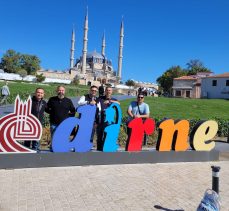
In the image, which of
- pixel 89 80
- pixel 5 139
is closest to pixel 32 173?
pixel 5 139

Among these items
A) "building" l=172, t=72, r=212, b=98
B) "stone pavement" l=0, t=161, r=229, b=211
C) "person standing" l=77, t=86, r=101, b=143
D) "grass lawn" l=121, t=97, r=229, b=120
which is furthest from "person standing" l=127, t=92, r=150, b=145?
"building" l=172, t=72, r=212, b=98

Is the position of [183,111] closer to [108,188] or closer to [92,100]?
[92,100]

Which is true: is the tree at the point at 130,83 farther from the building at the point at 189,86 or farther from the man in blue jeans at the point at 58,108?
the man in blue jeans at the point at 58,108

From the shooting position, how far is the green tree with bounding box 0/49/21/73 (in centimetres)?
8656

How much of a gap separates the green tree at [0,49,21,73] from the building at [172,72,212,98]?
40.1m

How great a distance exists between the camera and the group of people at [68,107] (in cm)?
849

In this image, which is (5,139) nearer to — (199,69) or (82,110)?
(82,110)

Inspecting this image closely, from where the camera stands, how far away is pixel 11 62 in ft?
284

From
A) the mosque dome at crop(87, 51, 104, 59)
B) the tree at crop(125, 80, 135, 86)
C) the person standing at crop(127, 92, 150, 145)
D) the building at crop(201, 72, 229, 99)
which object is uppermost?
the mosque dome at crop(87, 51, 104, 59)

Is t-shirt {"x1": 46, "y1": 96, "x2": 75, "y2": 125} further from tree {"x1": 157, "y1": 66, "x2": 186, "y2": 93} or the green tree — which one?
the green tree

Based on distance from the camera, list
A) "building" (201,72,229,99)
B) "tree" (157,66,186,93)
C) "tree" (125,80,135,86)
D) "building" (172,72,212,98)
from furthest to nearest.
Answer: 1. "tree" (125,80,135,86)
2. "tree" (157,66,186,93)
3. "building" (172,72,212,98)
4. "building" (201,72,229,99)

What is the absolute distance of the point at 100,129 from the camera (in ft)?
30.7

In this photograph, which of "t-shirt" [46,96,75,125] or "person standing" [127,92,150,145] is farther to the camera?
"person standing" [127,92,150,145]

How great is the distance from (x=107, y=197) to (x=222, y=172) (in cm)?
399
